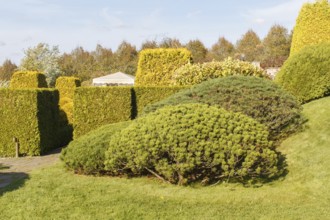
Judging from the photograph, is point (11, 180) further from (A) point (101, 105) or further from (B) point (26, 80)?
(B) point (26, 80)

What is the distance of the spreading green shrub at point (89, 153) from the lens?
7762 mm

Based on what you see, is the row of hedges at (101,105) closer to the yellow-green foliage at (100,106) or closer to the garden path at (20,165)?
the yellow-green foliage at (100,106)

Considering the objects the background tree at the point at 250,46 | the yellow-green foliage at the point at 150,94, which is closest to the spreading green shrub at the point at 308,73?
the yellow-green foliage at the point at 150,94

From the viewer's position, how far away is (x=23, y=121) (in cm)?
1159

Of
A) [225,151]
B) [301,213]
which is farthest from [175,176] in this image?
[301,213]

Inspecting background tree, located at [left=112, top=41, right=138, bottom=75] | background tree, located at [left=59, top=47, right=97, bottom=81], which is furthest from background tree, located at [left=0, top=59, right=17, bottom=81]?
background tree, located at [left=112, top=41, right=138, bottom=75]

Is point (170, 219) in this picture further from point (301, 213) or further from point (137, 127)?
point (137, 127)

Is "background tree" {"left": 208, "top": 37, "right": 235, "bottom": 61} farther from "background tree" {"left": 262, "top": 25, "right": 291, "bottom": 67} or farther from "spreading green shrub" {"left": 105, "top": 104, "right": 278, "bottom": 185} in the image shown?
"spreading green shrub" {"left": 105, "top": 104, "right": 278, "bottom": 185}

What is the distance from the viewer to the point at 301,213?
5469 mm

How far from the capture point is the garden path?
8182mm

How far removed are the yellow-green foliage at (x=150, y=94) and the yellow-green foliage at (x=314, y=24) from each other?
4.00m

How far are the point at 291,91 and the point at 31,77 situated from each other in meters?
11.7

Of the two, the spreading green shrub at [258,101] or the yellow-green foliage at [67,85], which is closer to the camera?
the spreading green shrub at [258,101]

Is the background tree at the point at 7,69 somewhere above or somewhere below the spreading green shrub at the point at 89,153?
above
